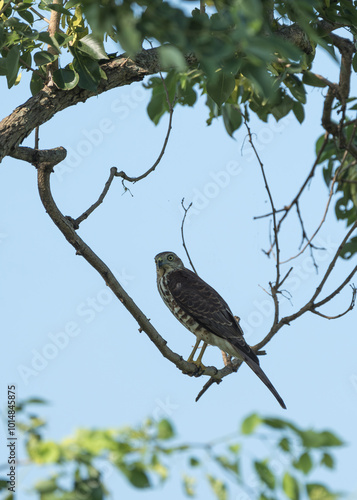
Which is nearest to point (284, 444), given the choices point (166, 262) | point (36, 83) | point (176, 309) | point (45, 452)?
point (45, 452)

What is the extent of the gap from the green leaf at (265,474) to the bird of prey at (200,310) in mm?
3196

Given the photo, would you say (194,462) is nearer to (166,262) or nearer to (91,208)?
(91,208)

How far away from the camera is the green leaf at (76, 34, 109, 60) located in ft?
12.0

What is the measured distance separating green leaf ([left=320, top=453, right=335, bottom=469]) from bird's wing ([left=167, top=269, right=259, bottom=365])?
3397 mm

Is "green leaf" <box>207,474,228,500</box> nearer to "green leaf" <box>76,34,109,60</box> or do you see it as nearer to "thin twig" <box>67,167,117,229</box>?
"thin twig" <box>67,167,117,229</box>

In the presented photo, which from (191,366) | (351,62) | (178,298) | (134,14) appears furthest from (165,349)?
(134,14)

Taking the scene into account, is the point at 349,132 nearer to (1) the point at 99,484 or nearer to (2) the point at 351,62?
(2) the point at 351,62

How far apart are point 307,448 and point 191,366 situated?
3177 mm

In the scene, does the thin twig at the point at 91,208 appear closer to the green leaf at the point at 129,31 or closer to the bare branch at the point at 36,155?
the bare branch at the point at 36,155

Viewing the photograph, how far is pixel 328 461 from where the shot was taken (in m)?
1.53

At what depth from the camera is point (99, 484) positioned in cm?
158

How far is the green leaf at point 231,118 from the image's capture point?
17.3 ft

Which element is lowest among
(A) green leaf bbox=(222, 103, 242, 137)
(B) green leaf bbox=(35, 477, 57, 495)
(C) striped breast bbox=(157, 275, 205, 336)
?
(B) green leaf bbox=(35, 477, 57, 495)

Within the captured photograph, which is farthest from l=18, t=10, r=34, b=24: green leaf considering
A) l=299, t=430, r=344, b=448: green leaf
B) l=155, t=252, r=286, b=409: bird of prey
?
l=299, t=430, r=344, b=448: green leaf
